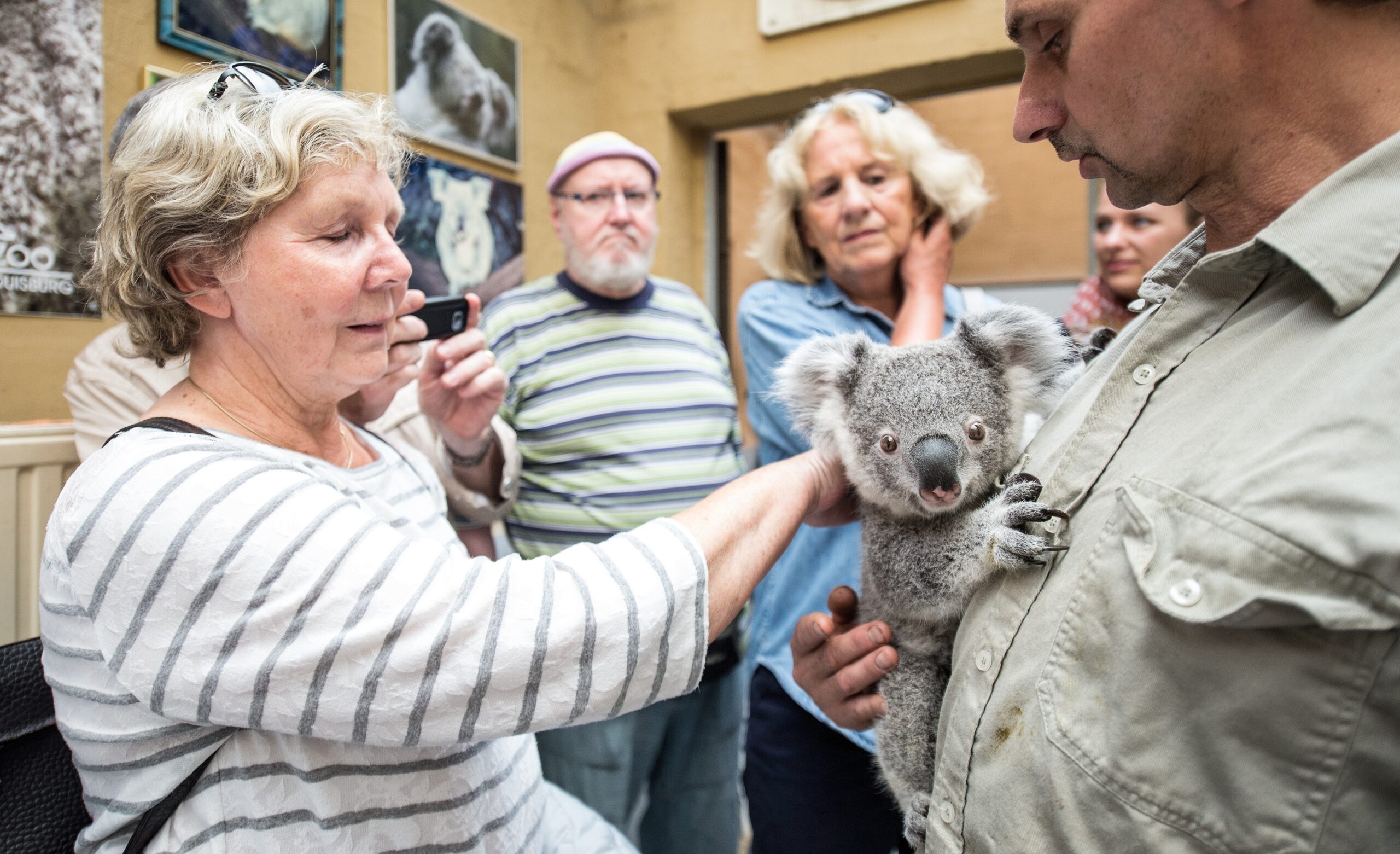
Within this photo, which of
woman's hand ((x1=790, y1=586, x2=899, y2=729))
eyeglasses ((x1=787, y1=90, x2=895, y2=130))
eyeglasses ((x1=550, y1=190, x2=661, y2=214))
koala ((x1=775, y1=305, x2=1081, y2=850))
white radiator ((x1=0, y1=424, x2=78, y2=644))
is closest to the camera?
koala ((x1=775, y1=305, x2=1081, y2=850))

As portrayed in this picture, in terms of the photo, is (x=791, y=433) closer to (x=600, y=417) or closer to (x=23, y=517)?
(x=600, y=417)

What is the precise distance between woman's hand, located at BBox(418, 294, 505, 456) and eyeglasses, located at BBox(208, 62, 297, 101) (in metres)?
0.55

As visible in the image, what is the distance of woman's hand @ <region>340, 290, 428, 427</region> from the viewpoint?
4.57ft

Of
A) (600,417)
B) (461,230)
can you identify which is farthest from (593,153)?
(600,417)

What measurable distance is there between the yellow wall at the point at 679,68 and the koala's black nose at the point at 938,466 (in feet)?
7.88

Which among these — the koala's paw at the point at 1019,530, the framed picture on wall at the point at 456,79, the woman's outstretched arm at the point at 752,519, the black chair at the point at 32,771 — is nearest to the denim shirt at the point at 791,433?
the woman's outstretched arm at the point at 752,519

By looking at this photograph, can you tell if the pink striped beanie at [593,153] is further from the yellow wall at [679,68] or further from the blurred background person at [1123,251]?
the blurred background person at [1123,251]

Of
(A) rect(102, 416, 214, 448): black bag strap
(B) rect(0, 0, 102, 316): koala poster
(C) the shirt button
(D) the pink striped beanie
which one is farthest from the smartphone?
(C) the shirt button

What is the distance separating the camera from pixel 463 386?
5.12 feet

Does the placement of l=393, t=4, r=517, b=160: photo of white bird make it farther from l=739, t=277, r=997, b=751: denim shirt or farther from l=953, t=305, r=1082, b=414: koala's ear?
l=953, t=305, r=1082, b=414: koala's ear

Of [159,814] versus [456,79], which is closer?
[159,814]

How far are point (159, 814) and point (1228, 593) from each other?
1078mm

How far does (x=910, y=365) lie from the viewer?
40.1 inches

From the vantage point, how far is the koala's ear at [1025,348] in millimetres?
1007
